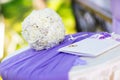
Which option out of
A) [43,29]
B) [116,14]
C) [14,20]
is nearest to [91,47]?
[43,29]

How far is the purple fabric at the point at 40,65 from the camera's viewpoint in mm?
1068

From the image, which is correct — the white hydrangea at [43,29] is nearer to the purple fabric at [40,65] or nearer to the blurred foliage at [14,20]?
the purple fabric at [40,65]

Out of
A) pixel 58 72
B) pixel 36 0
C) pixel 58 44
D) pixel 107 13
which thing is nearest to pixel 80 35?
pixel 58 44

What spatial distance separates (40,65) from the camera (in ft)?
3.75

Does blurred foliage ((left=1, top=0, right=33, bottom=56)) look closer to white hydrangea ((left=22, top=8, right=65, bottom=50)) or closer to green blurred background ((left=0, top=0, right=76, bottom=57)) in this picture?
green blurred background ((left=0, top=0, right=76, bottom=57))

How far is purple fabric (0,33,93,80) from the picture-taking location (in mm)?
1068

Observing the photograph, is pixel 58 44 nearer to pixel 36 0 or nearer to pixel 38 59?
pixel 38 59

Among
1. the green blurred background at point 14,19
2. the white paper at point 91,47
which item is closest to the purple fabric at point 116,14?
the white paper at point 91,47

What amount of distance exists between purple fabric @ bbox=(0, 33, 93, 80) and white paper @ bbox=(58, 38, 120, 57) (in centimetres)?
3

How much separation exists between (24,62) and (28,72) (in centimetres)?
12

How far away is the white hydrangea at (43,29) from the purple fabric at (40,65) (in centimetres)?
5

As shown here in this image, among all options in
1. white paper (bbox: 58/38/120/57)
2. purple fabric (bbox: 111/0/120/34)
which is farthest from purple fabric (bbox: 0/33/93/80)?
purple fabric (bbox: 111/0/120/34)

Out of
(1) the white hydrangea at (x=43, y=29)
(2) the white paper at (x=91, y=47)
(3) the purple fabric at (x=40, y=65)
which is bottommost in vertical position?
(3) the purple fabric at (x=40, y=65)

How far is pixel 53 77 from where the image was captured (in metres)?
1.05
